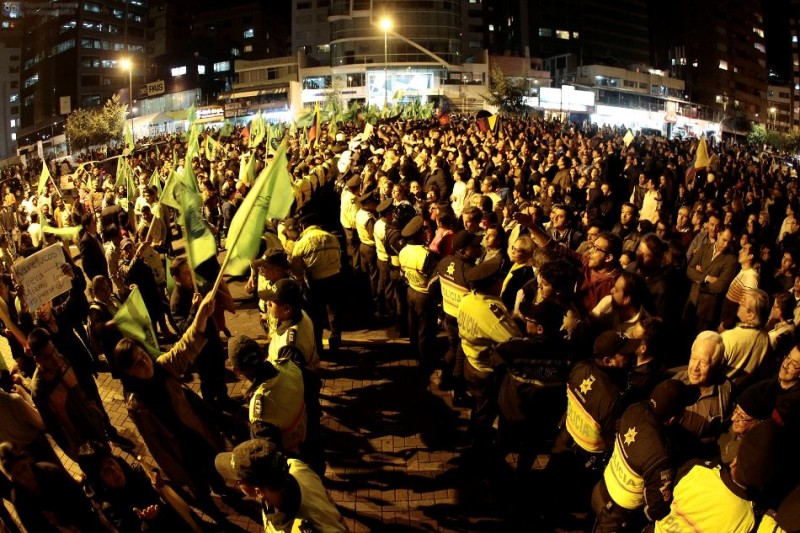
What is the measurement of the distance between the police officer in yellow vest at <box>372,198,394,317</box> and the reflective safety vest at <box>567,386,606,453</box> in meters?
4.48

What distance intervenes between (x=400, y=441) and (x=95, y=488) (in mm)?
3200

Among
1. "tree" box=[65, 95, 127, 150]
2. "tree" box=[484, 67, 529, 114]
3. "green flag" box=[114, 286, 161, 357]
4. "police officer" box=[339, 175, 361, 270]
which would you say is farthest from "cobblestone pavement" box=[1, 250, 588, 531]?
"tree" box=[65, 95, 127, 150]

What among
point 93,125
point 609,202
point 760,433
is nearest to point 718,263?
point 609,202

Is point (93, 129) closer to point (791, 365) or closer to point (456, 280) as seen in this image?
point (456, 280)

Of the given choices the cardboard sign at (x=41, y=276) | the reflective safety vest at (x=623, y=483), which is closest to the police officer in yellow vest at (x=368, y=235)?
the cardboard sign at (x=41, y=276)

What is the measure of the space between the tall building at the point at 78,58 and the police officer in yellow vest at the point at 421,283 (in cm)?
11111

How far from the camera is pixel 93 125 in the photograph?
205 ft

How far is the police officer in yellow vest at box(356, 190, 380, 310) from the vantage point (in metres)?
9.20

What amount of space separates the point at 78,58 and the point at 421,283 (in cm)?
12079

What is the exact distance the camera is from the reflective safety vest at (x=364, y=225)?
9.20 m

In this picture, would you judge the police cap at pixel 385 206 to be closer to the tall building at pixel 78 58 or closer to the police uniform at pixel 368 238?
the police uniform at pixel 368 238

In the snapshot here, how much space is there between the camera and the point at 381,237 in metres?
8.42

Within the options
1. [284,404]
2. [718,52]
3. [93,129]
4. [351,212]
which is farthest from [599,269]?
[718,52]

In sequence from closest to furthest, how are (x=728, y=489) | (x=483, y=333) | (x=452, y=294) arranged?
(x=728, y=489)
(x=483, y=333)
(x=452, y=294)
